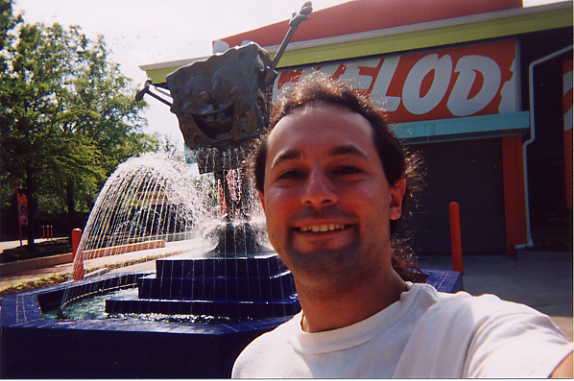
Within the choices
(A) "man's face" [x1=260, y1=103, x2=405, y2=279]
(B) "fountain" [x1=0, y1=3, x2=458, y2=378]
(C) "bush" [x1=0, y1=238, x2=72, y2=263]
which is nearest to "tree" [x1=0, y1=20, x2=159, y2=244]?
(C) "bush" [x1=0, y1=238, x2=72, y2=263]

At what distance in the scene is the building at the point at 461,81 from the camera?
32.1ft

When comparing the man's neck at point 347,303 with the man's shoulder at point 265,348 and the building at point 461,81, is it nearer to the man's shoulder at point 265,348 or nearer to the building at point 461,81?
the man's shoulder at point 265,348

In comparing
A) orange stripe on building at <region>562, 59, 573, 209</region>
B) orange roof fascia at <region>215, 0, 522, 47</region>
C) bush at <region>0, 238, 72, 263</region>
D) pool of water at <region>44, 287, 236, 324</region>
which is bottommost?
bush at <region>0, 238, 72, 263</region>

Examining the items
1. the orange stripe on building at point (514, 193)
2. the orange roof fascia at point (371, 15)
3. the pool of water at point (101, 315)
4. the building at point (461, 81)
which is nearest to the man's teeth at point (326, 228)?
the pool of water at point (101, 315)

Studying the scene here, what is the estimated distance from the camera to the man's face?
3.53 ft

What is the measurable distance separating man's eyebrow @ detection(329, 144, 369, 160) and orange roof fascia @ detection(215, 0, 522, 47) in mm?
10866

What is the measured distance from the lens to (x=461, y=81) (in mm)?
10359

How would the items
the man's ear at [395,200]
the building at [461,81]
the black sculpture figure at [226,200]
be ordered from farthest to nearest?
the building at [461,81] < the black sculpture figure at [226,200] < the man's ear at [395,200]

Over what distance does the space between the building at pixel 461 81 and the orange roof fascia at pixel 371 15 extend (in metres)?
0.02

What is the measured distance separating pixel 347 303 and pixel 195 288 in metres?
3.64

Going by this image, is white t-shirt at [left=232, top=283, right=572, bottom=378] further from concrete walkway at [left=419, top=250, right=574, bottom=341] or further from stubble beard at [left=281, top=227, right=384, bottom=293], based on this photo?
concrete walkway at [left=419, top=250, right=574, bottom=341]

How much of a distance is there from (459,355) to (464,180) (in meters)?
10.6

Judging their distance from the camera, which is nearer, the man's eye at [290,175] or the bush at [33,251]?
the man's eye at [290,175]

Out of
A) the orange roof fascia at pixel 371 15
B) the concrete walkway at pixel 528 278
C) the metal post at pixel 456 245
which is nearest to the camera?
the concrete walkway at pixel 528 278
